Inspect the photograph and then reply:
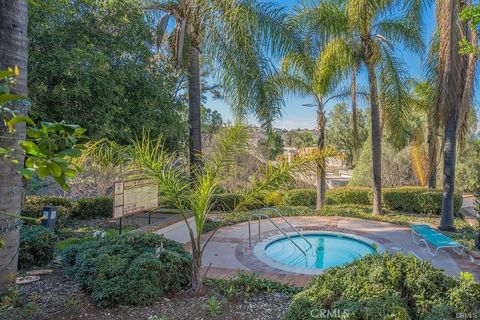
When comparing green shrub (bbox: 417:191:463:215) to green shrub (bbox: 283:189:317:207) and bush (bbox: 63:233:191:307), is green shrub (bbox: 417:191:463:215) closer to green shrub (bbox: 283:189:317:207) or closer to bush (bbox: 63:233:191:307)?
green shrub (bbox: 283:189:317:207)

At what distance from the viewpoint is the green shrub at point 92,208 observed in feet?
37.4

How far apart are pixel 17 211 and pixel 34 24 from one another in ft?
19.0

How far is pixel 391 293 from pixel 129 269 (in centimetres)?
338

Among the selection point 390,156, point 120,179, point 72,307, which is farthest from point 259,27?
point 390,156

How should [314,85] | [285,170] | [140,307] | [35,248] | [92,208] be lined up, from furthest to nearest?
[314,85] → [92,208] → [35,248] → [285,170] → [140,307]

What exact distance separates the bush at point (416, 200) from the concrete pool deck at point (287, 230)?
4.30m

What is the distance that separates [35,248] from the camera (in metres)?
5.89

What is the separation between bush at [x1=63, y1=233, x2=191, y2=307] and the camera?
14.3ft

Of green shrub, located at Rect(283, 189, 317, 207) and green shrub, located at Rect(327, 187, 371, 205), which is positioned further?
green shrub, located at Rect(283, 189, 317, 207)

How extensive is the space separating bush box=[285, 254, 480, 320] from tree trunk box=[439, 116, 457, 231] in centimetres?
818
